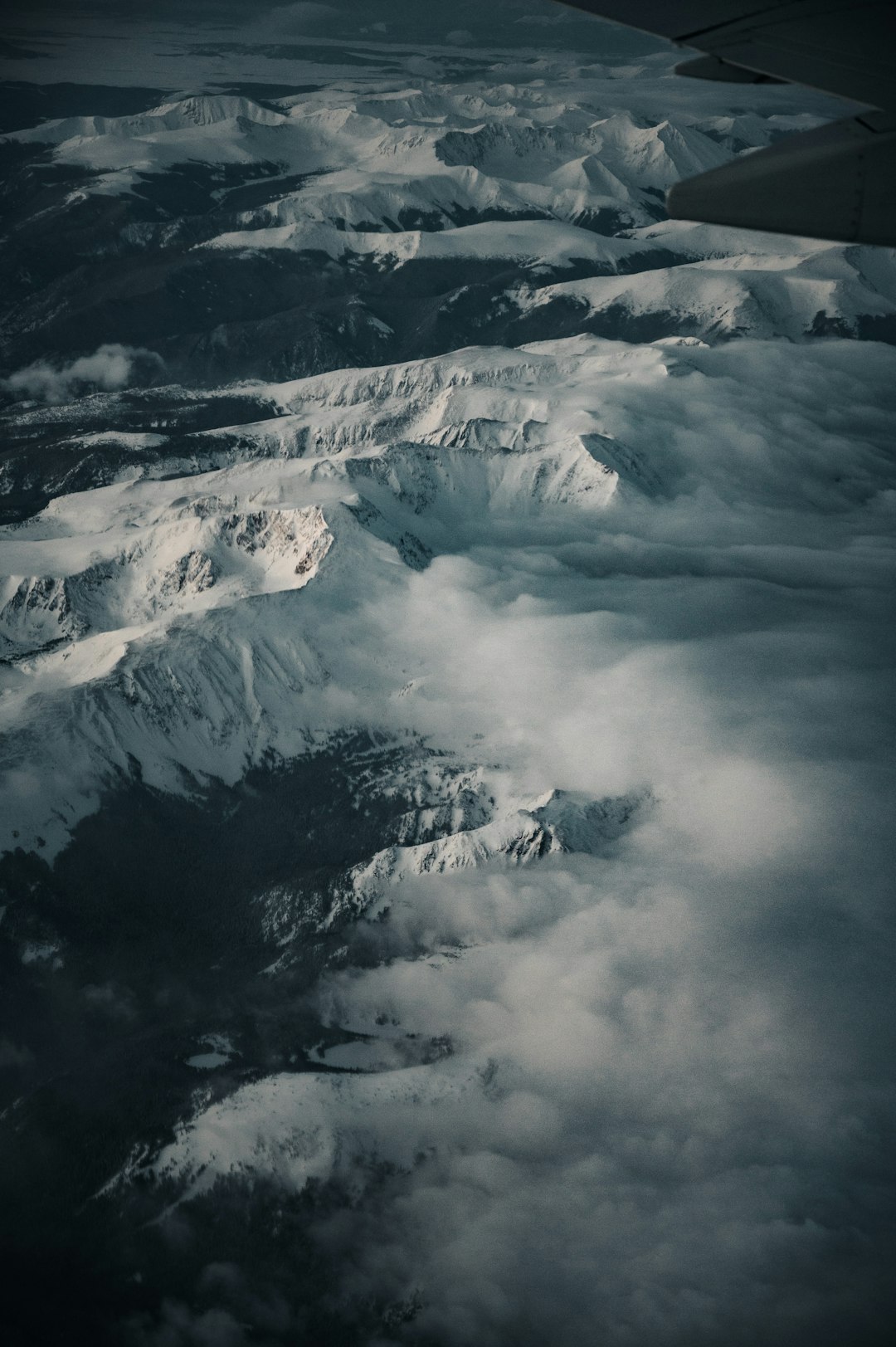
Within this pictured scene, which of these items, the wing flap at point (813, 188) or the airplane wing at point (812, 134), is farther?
the airplane wing at point (812, 134)

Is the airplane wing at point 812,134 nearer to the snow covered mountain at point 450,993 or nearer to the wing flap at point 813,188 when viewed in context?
the wing flap at point 813,188

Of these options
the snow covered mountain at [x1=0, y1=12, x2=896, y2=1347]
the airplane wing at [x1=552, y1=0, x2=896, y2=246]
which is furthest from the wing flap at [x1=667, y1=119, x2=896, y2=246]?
the snow covered mountain at [x1=0, y1=12, x2=896, y2=1347]

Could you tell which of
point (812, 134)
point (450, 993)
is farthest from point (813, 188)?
point (450, 993)

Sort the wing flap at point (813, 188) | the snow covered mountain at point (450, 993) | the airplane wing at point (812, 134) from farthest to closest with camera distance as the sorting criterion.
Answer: the snow covered mountain at point (450, 993), the airplane wing at point (812, 134), the wing flap at point (813, 188)

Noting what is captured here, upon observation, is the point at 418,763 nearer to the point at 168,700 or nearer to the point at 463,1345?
the point at 168,700

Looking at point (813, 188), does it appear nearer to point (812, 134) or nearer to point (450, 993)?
point (812, 134)

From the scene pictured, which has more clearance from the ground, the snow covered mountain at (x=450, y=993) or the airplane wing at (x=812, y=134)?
the airplane wing at (x=812, y=134)

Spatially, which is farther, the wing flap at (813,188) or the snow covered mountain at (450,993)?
the snow covered mountain at (450,993)

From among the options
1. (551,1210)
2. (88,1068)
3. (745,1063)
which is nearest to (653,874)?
(745,1063)

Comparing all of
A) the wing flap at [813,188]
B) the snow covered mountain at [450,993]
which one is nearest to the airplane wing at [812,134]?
the wing flap at [813,188]

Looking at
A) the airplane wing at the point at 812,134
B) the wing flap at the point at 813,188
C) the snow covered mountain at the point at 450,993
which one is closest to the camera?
the wing flap at the point at 813,188
